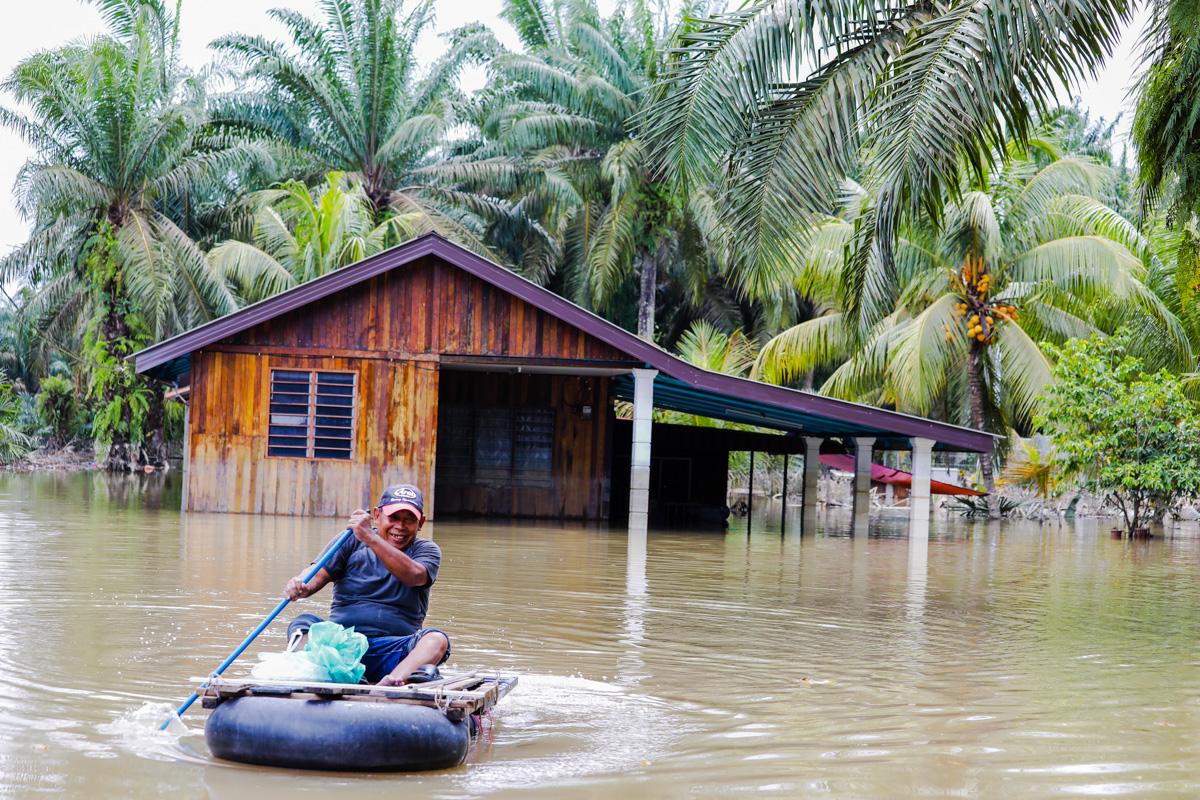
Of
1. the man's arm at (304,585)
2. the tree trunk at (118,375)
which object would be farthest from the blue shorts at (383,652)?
the tree trunk at (118,375)

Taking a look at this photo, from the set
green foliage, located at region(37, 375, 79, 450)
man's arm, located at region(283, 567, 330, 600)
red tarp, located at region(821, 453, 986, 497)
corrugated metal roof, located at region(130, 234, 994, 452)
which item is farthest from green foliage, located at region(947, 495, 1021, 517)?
man's arm, located at region(283, 567, 330, 600)

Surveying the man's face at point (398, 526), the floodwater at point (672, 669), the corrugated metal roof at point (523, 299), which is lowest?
the floodwater at point (672, 669)

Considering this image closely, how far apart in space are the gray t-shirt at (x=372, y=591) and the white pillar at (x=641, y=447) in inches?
502

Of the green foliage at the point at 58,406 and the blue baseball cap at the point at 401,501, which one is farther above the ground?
the green foliage at the point at 58,406

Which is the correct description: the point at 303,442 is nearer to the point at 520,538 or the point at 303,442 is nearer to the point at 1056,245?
the point at 520,538

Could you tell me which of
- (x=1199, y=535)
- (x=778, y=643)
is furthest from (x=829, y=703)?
(x=1199, y=535)

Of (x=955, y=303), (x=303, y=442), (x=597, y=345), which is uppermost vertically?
(x=955, y=303)

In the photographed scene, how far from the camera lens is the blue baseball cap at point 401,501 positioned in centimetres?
591

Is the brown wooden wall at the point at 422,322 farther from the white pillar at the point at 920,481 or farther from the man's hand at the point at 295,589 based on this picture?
the man's hand at the point at 295,589

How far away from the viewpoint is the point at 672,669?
7.33 m

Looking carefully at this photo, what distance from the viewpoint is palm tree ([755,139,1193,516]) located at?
25875 millimetres

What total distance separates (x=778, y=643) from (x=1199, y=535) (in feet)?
66.0

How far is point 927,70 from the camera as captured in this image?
8578 mm

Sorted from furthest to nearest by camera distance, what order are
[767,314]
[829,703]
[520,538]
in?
[767,314], [520,538], [829,703]
